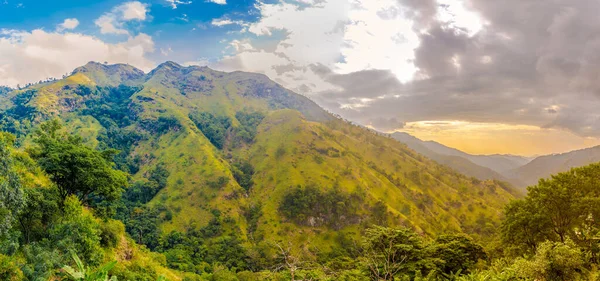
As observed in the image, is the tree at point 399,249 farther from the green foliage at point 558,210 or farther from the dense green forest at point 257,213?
the green foliage at point 558,210

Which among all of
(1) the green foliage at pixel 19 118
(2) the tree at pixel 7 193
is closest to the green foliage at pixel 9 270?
(2) the tree at pixel 7 193

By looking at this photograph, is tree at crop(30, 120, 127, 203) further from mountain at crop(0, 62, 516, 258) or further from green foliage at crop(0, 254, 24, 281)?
mountain at crop(0, 62, 516, 258)

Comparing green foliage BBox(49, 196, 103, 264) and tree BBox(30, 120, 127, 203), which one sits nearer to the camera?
green foliage BBox(49, 196, 103, 264)

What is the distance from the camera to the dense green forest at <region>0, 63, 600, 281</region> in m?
22.5

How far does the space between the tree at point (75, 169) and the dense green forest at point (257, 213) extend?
17 centimetres

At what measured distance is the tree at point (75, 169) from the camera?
29.0m

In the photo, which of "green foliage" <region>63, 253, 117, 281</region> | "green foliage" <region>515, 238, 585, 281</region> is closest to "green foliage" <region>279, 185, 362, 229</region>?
"green foliage" <region>515, 238, 585, 281</region>

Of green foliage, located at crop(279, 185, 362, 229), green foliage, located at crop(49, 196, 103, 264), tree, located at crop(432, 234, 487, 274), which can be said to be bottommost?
green foliage, located at crop(279, 185, 362, 229)

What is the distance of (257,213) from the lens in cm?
13250

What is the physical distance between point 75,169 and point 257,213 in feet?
350

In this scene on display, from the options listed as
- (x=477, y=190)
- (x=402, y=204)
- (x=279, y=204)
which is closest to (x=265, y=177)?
(x=279, y=204)

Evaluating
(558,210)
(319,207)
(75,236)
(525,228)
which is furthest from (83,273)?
(319,207)

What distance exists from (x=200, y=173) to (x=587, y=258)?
147m

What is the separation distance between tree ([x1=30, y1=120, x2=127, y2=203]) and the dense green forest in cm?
17
